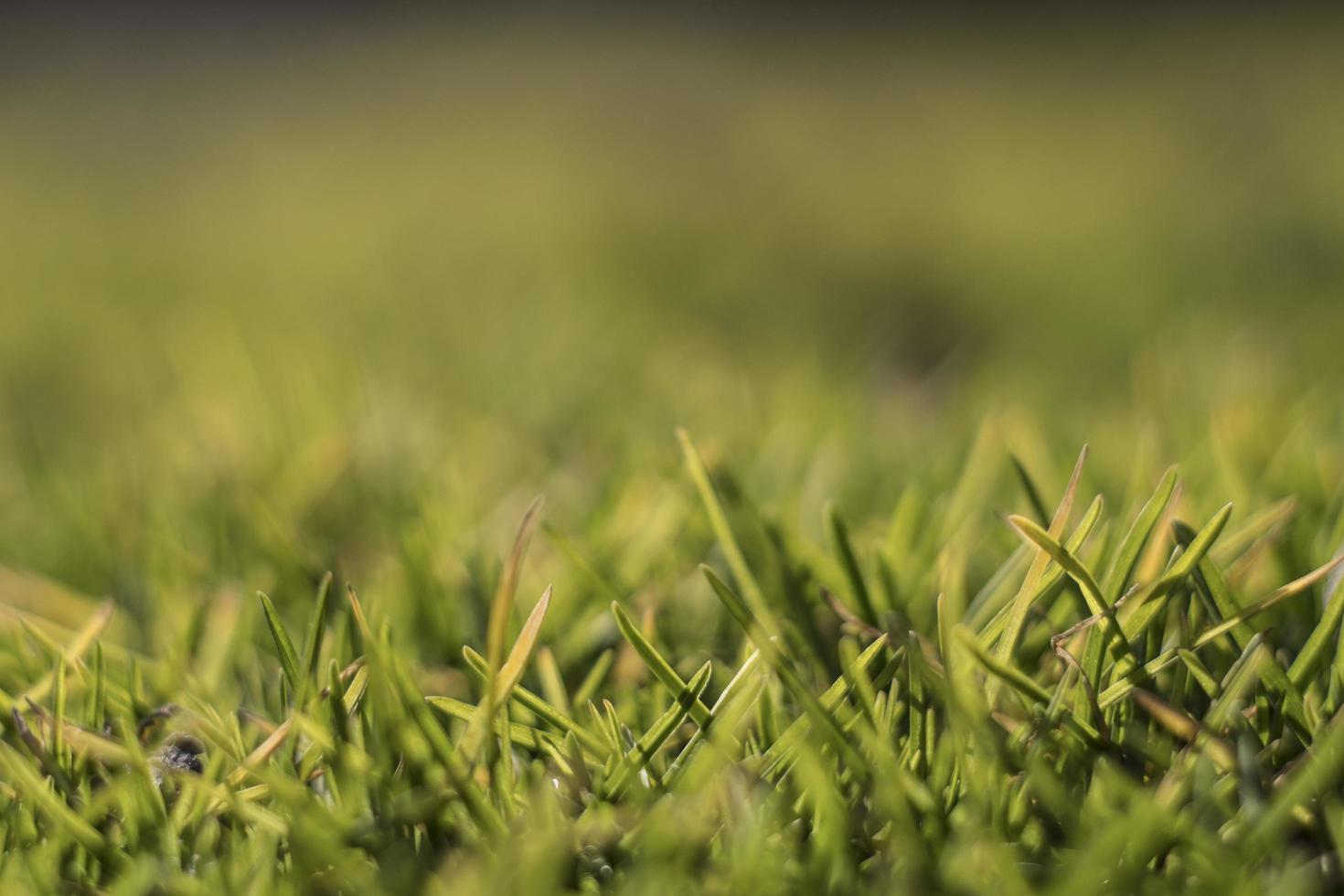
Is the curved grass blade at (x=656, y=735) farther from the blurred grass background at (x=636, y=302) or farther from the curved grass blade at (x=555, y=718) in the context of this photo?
the blurred grass background at (x=636, y=302)

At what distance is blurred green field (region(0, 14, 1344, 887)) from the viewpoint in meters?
0.61

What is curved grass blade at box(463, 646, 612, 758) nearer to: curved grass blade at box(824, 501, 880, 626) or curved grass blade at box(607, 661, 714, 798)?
curved grass blade at box(607, 661, 714, 798)

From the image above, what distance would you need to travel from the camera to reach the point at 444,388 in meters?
1.11

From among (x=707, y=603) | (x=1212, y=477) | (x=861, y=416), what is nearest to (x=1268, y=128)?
(x=861, y=416)

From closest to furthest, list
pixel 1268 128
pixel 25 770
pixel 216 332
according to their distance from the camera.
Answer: pixel 25 770 < pixel 216 332 < pixel 1268 128

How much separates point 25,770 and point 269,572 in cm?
24

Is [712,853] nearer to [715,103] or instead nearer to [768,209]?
[768,209]

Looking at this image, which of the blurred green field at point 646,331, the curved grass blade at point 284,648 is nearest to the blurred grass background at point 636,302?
the blurred green field at point 646,331

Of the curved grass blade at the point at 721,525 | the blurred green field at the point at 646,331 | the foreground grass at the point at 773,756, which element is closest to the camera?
the foreground grass at the point at 773,756

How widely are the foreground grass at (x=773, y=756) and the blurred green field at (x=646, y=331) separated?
0.03 metres

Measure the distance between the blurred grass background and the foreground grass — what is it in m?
0.10

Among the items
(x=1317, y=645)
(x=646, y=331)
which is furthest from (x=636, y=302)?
(x=1317, y=645)

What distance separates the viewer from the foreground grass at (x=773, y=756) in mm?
387

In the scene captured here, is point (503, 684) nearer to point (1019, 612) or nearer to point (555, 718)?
point (555, 718)
